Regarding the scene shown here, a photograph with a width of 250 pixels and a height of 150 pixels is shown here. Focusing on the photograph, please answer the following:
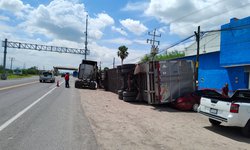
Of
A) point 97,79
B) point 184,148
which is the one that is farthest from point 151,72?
point 97,79

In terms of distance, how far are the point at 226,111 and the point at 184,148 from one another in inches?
104

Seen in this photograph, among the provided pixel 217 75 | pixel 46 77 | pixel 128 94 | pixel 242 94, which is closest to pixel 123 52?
pixel 46 77

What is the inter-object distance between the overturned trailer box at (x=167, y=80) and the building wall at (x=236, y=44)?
8.71 metres

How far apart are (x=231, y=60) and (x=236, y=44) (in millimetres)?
1554

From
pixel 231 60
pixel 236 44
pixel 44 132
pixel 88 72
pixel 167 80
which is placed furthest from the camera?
pixel 88 72

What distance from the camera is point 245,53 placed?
2212cm

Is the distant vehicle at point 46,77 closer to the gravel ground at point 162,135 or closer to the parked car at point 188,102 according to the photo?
the parked car at point 188,102

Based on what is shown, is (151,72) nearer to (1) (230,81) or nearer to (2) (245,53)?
(2) (245,53)

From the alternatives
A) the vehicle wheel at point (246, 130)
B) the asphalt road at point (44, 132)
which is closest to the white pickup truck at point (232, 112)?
the vehicle wheel at point (246, 130)

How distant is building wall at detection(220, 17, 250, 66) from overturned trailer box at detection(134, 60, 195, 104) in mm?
8714

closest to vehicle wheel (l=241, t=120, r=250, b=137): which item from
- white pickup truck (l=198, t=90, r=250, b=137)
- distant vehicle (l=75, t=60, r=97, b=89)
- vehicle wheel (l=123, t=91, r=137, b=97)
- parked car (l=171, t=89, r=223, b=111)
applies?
white pickup truck (l=198, t=90, r=250, b=137)

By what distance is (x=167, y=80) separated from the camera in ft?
49.5

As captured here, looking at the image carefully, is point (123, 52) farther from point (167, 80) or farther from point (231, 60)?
point (167, 80)

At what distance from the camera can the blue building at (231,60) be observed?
22375mm
